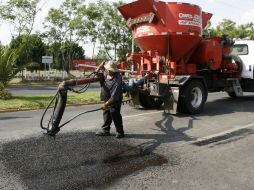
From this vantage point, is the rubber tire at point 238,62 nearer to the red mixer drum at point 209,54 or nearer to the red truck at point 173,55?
the red truck at point 173,55

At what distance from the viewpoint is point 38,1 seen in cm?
3127

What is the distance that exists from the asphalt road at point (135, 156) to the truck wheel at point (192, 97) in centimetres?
77

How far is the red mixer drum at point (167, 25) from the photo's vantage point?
9.98m

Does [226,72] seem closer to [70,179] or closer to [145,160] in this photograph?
[145,160]

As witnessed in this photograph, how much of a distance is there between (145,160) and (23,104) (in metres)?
7.42

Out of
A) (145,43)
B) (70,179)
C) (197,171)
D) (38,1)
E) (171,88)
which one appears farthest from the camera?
(38,1)

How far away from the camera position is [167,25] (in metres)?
10.0

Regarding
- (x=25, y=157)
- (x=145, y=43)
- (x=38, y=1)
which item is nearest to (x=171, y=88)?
(x=145, y=43)

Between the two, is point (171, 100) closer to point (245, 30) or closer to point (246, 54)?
point (246, 54)

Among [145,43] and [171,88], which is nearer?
[171,88]

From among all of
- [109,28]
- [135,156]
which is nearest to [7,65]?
[135,156]

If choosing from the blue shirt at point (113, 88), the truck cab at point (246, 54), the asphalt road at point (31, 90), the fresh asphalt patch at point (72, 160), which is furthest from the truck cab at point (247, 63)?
the asphalt road at point (31, 90)

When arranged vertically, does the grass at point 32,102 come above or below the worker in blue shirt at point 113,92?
below

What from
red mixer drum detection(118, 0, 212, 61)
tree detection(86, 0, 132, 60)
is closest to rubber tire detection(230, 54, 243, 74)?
red mixer drum detection(118, 0, 212, 61)
